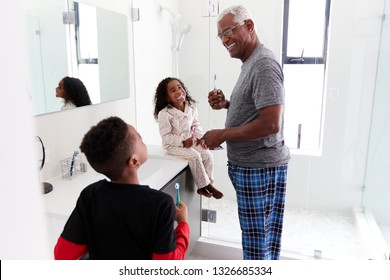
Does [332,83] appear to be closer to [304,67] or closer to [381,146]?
[304,67]

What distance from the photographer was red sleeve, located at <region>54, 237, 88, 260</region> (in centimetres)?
88

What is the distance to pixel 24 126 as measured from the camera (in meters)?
0.29

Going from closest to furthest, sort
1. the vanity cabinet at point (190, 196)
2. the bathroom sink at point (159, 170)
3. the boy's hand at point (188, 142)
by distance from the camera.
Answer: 1. the bathroom sink at point (159, 170)
2. the vanity cabinet at point (190, 196)
3. the boy's hand at point (188, 142)

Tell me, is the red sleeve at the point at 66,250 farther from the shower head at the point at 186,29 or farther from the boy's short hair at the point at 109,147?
the shower head at the point at 186,29

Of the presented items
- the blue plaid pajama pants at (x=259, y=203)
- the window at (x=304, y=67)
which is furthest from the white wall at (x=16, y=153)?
the window at (x=304, y=67)

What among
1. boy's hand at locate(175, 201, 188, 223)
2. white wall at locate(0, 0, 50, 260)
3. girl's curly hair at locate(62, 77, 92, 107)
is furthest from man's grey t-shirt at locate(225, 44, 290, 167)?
white wall at locate(0, 0, 50, 260)

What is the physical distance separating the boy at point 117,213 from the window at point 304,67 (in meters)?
1.91

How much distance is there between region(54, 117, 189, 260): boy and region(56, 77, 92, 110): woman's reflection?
73cm

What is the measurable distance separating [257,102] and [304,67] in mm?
1464

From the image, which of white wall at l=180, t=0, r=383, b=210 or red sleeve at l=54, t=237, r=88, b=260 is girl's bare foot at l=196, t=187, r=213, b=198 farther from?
red sleeve at l=54, t=237, r=88, b=260

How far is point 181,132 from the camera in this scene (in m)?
1.86

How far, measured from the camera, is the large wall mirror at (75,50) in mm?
1353

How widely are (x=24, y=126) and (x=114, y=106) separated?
5.72ft

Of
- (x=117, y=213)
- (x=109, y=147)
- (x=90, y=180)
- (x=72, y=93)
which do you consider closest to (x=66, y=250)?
(x=117, y=213)
